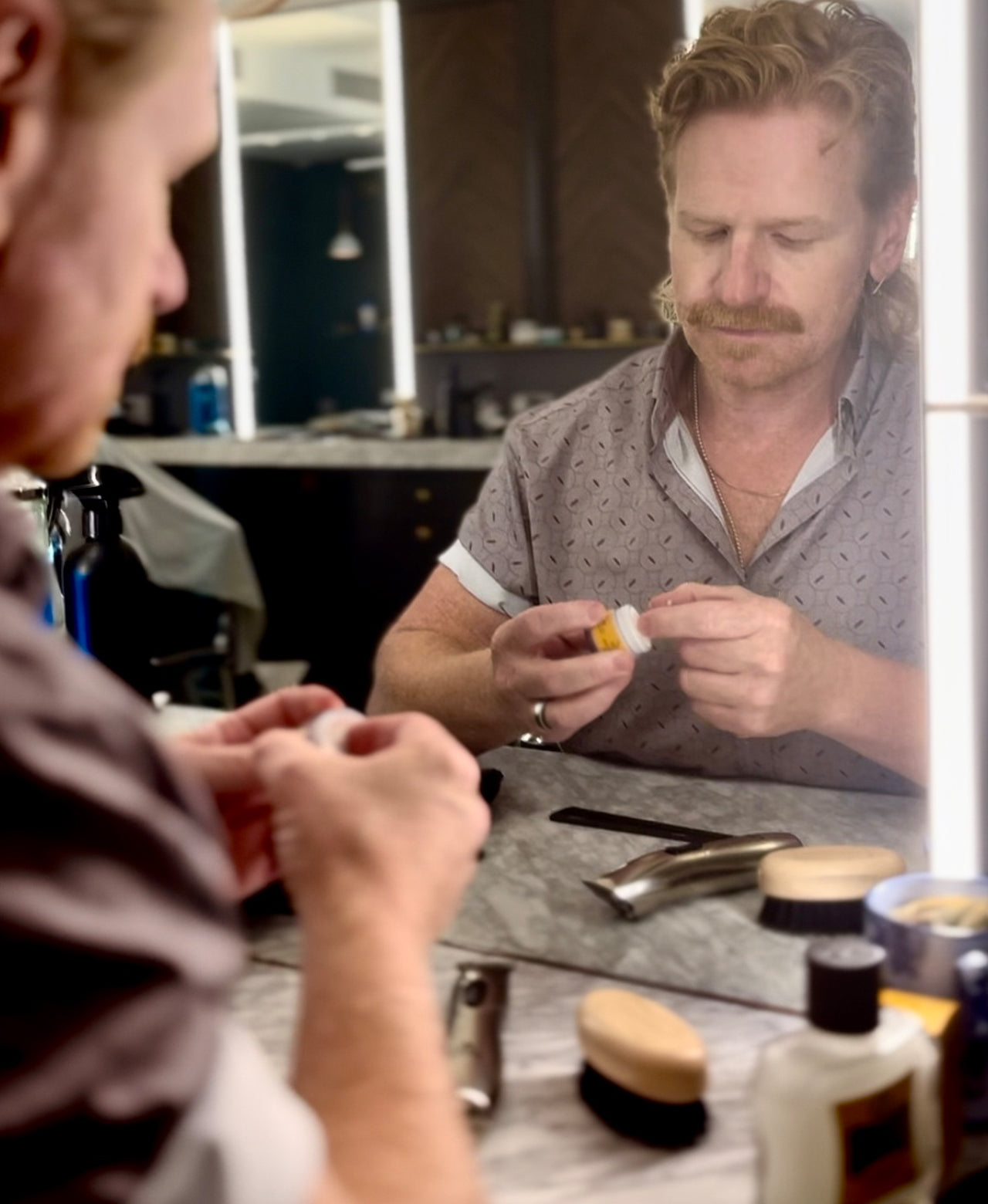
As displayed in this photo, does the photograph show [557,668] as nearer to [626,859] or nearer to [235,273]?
[626,859]

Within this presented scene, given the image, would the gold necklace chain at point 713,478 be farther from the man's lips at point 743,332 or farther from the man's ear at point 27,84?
the man's ear at point 27,84

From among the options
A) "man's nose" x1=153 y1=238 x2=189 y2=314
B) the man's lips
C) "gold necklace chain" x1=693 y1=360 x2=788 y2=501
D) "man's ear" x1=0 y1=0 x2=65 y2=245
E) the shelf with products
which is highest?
the shelf with products

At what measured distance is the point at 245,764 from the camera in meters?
0.83

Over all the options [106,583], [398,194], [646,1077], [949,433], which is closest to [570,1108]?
[646,1077]

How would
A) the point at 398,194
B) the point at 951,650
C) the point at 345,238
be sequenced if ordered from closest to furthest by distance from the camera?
the point at 951,650
the point at 398,194
the point at 345,238

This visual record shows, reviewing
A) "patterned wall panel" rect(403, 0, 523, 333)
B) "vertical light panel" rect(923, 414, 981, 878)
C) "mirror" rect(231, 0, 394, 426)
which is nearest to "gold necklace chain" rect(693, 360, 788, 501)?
"vertical light panel" rect(923, 414, 981, 878)

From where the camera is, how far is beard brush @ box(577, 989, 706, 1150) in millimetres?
726

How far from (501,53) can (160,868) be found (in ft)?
14.8

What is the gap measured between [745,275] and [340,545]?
10.4ft

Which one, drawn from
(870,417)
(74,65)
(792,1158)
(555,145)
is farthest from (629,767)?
(555,145)

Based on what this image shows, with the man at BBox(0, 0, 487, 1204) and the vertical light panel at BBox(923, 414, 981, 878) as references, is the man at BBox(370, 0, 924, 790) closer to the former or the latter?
the vertical light panel at BBox(923, 414, 981, 878)

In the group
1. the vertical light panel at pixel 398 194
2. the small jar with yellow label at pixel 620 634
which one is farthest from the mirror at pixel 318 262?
the small jar with yellow label at pixel 620 634

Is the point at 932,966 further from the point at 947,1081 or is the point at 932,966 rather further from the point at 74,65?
the point at 74,65

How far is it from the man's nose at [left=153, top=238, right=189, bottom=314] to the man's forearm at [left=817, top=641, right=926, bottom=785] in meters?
0.90
